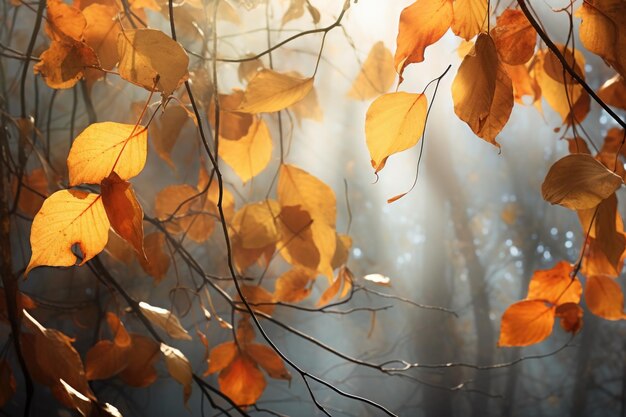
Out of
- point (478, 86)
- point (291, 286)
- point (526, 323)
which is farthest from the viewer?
point (291, 286)

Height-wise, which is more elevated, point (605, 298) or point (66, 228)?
point (605, 298)

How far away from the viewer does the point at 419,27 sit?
0.19m

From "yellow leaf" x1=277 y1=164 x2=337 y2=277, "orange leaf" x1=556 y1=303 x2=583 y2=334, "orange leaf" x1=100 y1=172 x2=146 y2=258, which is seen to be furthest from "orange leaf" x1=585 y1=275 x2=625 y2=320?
"orange leaf" x1=100 y1=172 x2=146 y2=258

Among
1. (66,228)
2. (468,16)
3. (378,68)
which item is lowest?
(66,228)

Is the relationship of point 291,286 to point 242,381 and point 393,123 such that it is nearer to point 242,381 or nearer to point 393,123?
point 242,381

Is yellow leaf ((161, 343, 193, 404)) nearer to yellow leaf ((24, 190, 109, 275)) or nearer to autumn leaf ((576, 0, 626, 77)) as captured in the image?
yellow leaf ((24, 190, 109, 275))

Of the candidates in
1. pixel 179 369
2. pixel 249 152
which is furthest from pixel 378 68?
pixel 179 369

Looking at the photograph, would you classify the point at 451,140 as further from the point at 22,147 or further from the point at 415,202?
the point at 22,147

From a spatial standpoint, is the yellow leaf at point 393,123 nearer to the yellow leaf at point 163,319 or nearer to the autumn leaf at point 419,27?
the autumn leaf at point 419,27

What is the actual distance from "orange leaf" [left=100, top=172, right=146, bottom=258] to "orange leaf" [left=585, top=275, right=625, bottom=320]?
266 mm

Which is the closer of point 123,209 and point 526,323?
point 123,209

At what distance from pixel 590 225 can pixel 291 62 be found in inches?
43.7

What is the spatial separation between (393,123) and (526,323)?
168 millimetres

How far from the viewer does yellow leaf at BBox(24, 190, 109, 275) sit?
0.21 metres
